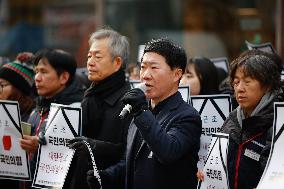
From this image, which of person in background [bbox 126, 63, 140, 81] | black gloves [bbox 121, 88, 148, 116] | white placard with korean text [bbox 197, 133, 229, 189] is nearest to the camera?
black gloves [bbox 121, 88, 148, 116]

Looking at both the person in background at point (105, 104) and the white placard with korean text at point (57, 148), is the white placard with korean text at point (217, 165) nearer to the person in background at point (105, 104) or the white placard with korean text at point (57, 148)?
the person in background at point (105, 104)

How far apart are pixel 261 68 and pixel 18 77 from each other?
2.97 meters

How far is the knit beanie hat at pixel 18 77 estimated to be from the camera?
742cm

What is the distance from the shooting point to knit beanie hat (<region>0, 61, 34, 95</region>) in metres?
7.42

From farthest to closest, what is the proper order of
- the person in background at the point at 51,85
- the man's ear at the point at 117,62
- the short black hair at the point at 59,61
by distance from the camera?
1. the short black hair at the point at 59,61
2. the person in background at the point at 51,85
3. the man's ear at the point at 117,62

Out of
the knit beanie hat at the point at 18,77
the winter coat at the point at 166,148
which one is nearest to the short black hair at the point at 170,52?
the winter coat at the point at 166,148

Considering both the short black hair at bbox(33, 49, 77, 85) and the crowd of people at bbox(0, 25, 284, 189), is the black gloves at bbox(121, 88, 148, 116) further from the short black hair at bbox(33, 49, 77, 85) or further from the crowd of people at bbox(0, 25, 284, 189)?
the short black hair at bbox(33, 49, 77, 85)

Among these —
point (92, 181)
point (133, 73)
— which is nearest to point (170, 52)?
point (92, 181)

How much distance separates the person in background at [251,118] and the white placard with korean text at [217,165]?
0.12 ft

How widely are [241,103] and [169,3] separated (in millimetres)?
8018

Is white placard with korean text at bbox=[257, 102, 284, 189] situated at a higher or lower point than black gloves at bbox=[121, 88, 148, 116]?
lower

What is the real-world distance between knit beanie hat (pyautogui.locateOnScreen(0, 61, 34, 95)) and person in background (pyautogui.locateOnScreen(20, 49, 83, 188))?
0.36 meters

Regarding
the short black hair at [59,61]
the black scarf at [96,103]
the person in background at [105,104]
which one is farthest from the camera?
the short black hair at [59,61]

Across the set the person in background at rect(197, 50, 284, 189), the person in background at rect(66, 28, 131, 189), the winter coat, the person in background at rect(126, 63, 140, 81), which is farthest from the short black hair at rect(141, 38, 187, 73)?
the person in background at rect(126, 63, 140, 81)
